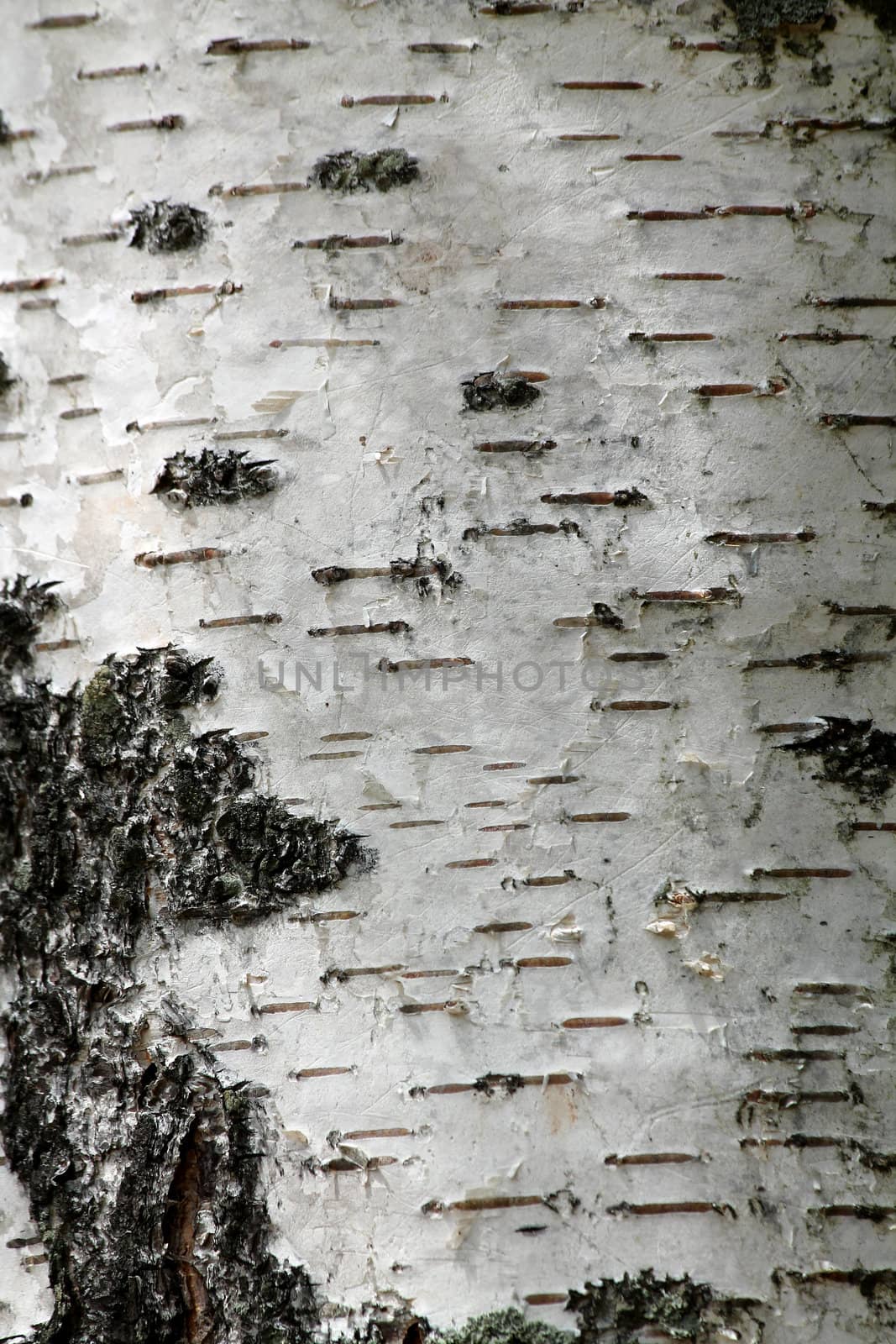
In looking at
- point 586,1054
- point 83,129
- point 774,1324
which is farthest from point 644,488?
point 774,1324

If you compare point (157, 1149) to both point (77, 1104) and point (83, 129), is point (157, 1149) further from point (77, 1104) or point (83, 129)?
point (83, 129)

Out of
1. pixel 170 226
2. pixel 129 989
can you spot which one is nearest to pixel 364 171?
pixel 170 226

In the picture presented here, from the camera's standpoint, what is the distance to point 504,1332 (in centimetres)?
115

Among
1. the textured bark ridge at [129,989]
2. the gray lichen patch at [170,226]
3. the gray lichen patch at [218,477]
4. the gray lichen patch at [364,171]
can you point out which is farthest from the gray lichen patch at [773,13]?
the textured bark ridge at [129,989]

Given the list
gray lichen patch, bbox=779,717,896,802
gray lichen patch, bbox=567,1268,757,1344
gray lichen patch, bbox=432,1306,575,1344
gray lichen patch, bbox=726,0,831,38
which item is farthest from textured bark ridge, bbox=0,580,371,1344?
gray lichen patch, bbox=726,0,831,38

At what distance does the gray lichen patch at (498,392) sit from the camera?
1218 millimetres

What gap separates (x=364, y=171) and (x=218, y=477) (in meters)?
0.47

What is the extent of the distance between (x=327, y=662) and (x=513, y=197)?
2.29 ft

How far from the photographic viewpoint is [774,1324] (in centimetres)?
115

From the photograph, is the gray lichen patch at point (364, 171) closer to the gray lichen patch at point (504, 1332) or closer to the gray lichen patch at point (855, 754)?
the gray lichen patch at point (855, 754)

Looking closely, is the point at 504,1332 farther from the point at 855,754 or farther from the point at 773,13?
the point at 773,13

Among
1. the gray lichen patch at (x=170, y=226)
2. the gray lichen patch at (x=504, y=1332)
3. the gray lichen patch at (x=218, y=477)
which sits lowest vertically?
the gray lichen patch at (x=504, y=1332)

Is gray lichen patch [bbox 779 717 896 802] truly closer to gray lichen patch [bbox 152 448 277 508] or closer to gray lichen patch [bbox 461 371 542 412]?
gray lichen patch [bbox 461 371 542 412]

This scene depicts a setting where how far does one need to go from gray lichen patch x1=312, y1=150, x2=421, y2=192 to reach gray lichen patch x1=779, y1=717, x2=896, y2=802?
3.13 feet
